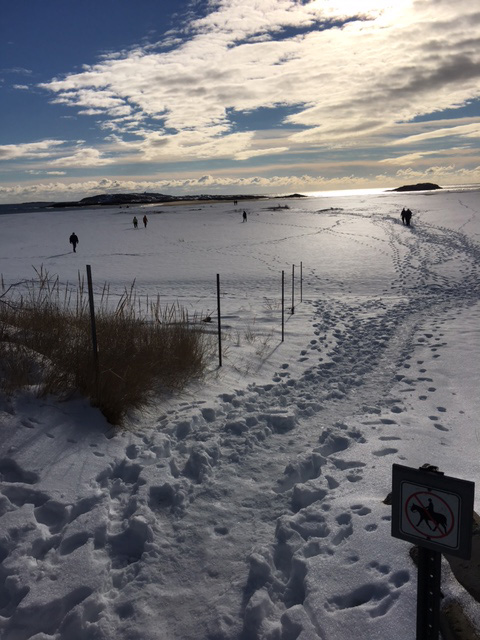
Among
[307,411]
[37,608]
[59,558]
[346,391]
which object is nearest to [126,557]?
[59,558]

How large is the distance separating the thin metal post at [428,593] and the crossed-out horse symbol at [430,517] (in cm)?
12

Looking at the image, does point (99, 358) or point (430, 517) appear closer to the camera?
point (430, 517)

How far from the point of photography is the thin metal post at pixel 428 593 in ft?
6.46

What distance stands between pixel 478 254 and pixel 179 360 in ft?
68.7

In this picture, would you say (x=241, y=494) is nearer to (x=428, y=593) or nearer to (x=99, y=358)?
(x=99, y=358)

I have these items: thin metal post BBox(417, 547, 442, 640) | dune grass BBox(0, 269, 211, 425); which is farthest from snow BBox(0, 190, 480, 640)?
thin metal post BBox(417, 547, 442, 640)

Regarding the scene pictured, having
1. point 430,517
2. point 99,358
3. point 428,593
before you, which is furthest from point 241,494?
point 430,517

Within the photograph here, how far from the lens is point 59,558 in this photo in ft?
11.6

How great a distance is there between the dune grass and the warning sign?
398 centimetres

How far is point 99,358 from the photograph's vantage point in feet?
19.3

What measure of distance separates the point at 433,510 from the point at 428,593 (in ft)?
1.24

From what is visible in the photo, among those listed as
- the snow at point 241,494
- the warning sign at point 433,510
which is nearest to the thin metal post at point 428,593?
the warning sign at point 433,510

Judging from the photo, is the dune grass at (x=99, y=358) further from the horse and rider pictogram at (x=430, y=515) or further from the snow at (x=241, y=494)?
the horse and rider pictogram at (x=430, y=515)

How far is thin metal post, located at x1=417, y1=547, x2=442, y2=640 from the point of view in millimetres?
1968
